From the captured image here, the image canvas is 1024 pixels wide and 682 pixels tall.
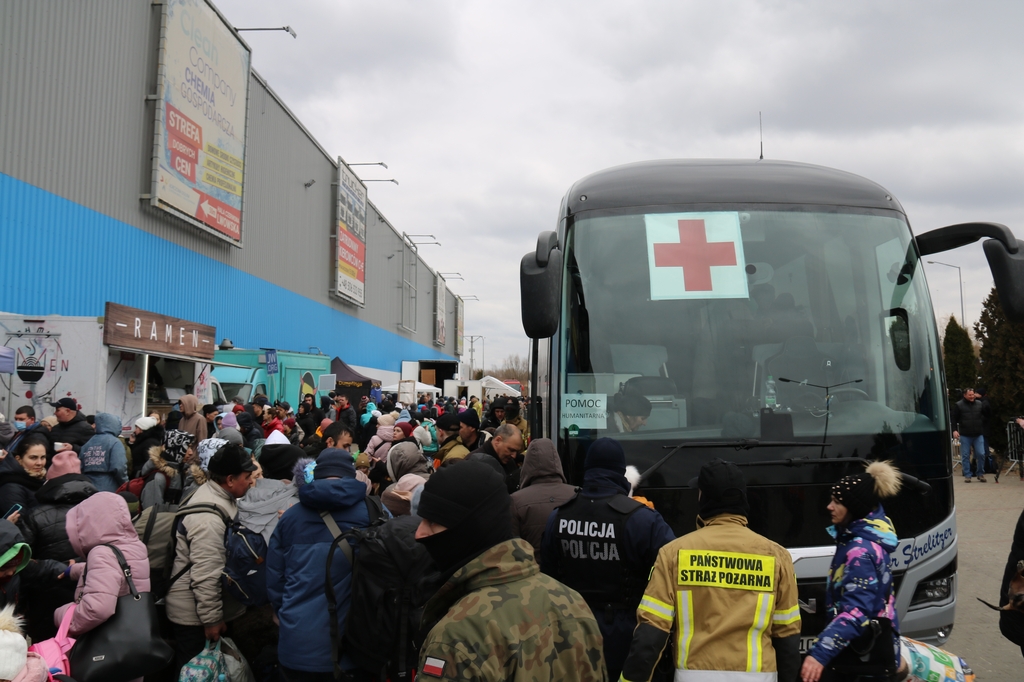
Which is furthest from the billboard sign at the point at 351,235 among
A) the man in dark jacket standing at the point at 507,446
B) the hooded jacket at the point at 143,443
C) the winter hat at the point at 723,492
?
the winter hat at the point at 723,492

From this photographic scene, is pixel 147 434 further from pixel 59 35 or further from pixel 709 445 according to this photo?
pixel 59 35

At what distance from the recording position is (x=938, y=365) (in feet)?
16.7

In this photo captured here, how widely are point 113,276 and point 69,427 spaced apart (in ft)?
43.2

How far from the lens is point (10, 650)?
3115mm

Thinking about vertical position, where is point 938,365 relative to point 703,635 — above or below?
above

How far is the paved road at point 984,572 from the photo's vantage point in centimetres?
610

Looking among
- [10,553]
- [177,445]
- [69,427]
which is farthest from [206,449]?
[69,427]

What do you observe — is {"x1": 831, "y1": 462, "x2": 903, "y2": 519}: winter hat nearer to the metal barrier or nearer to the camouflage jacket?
the camouflage jacket

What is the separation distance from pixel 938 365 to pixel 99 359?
37.8ft

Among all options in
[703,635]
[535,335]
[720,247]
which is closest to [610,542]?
[703,635]

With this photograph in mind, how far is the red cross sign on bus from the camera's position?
500 cm

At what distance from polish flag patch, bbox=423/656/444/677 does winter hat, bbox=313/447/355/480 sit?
2.55 meters

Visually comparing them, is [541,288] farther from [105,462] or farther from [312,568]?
[105,462]

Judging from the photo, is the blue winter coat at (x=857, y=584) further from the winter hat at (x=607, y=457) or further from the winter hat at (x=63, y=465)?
the winter hat at (x=63, y=465)
